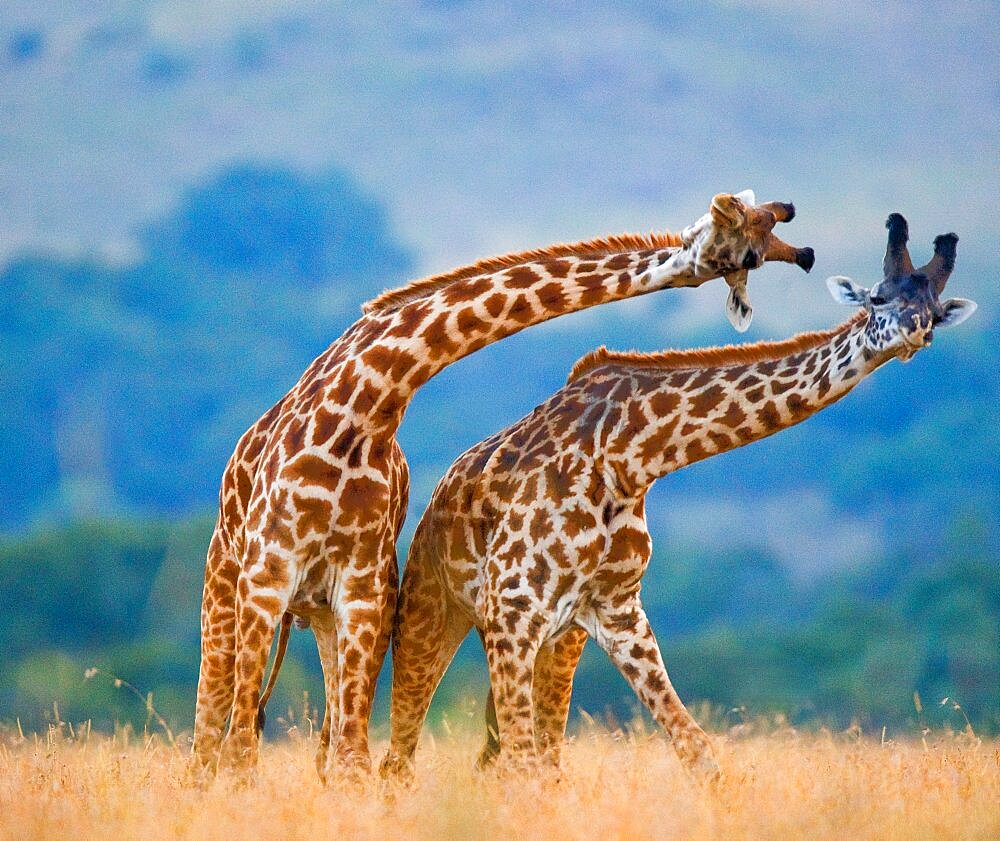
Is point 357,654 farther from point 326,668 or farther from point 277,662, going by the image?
point 277,662

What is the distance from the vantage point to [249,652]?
7.66 m

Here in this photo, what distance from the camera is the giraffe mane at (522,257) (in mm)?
8195

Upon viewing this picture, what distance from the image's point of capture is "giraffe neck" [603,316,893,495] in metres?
7.95

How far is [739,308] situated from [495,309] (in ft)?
4.27

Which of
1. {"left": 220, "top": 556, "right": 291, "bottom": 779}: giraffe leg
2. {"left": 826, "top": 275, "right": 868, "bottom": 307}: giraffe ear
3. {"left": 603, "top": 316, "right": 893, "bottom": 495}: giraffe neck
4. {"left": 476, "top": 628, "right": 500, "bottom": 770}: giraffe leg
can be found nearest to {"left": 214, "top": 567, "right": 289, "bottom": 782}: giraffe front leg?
{"left": 220, "top": 556, "right": 291, "bottom": 779}: giraffe leg

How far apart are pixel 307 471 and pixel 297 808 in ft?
5.64

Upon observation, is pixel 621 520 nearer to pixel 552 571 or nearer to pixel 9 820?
pixel 552 571

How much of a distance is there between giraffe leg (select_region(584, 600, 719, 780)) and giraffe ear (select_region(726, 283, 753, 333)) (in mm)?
1622

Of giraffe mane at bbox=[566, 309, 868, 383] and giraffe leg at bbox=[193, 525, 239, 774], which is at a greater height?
giraffe mane at bbox=[566, 309, 868, 383]

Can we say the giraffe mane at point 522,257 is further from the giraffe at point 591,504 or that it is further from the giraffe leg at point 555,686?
the giraffe leg at point 555,686

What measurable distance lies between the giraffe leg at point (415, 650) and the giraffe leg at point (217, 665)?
0.95m

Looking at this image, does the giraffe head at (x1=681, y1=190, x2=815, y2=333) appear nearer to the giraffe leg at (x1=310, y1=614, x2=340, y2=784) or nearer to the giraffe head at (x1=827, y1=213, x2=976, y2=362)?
the giraffe head at (x1=827, y1=213, x2=976, y2=362)

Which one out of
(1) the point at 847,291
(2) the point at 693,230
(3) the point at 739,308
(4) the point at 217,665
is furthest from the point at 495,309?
(4) the point at 217,665

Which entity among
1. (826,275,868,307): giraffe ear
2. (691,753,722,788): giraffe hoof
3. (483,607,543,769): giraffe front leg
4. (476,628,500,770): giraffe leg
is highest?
(826,275,868,307): giraffe ear
